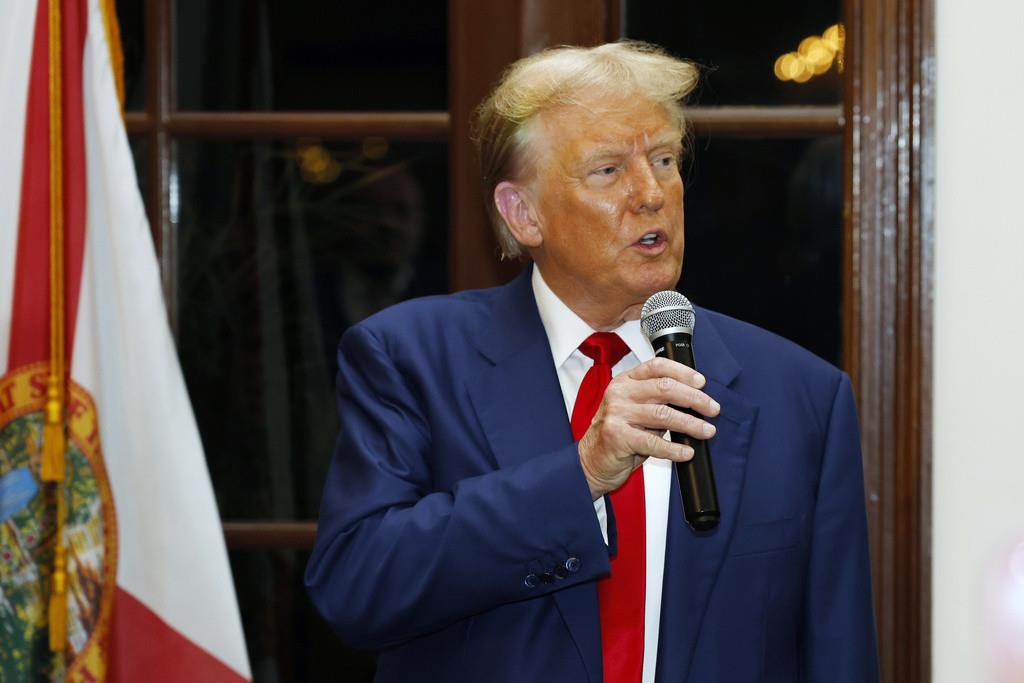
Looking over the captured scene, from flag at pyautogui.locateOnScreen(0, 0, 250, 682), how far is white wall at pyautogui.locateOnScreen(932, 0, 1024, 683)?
1277mm

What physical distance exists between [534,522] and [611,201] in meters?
0.46

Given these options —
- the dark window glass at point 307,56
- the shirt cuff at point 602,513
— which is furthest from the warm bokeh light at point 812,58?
the shirt cuff at point 602,513

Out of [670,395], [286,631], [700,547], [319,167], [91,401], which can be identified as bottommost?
[286,631]

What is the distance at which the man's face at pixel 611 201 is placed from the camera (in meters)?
1.67

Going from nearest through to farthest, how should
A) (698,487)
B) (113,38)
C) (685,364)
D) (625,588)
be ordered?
(698,487) → (685,364) → (625,588) → (113,38)

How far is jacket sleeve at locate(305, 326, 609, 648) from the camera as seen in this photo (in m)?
1.47

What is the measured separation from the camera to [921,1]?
2.33 m

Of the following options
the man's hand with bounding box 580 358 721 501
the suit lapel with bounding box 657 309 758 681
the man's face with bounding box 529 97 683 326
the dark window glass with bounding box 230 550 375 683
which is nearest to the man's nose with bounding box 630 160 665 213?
the man's face with bounding box 529 97 683 326

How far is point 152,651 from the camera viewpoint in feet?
7.00

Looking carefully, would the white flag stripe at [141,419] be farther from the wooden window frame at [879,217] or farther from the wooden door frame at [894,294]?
the wooden door frame at [894,294]

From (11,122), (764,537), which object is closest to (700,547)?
(764,537)

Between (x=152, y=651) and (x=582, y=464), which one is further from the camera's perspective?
(x=152, y=651)

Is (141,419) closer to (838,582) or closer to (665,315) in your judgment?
(665,315)

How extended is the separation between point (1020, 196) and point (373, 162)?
4.00ft
